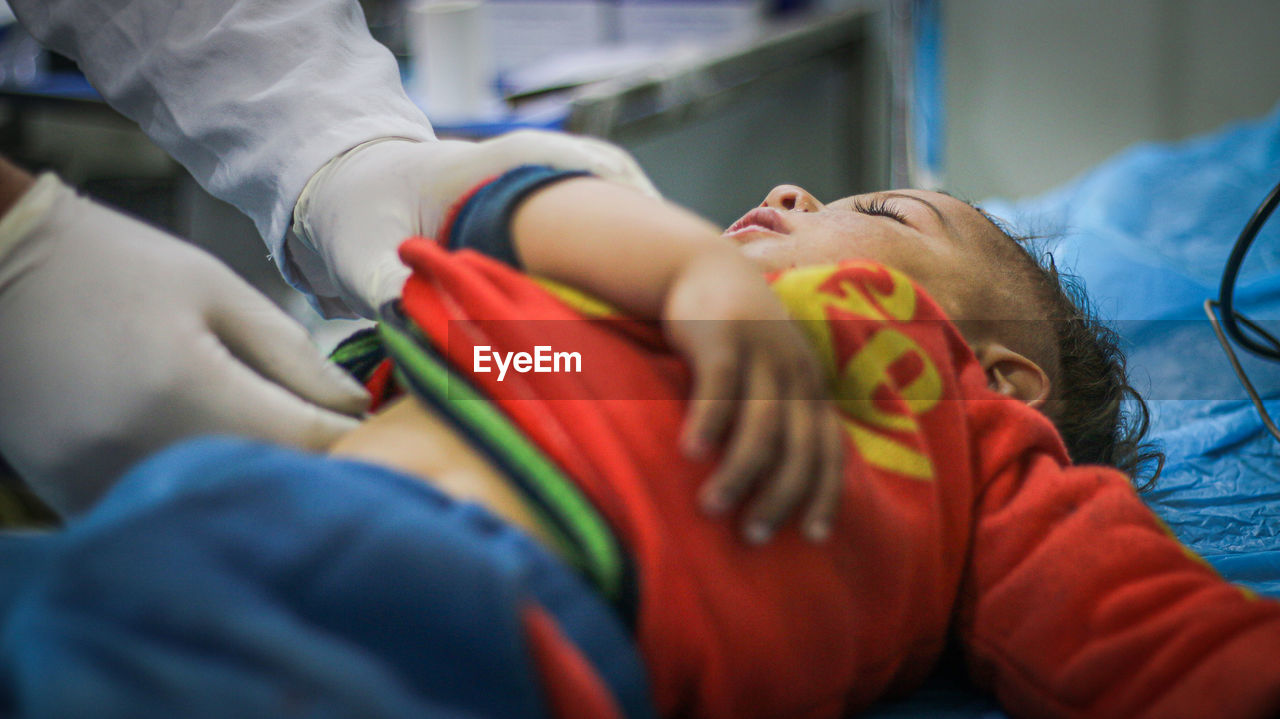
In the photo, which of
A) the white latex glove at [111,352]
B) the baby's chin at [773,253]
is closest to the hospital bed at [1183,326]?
the white latex glove at [111,352]

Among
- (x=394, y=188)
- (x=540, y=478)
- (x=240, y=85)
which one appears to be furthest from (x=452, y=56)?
(x=540, y=478)

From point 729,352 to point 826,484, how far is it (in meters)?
0.05

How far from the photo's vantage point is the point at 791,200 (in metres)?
0.50

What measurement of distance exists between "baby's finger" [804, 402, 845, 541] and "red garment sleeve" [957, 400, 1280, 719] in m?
0.14

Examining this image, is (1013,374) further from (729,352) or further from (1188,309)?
(1188,309)

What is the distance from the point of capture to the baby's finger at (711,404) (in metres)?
0.28

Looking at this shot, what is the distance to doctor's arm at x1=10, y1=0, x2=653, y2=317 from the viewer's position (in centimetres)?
55

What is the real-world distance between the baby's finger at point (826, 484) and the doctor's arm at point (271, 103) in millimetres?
307

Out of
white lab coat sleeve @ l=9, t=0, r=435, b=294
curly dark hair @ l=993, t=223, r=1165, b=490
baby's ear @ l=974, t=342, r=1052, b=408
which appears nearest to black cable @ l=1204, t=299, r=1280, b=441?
curly dark hair @ l=993, t=223, r=1165, b=490

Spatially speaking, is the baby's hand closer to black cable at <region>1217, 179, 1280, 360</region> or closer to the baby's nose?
the baby's nose

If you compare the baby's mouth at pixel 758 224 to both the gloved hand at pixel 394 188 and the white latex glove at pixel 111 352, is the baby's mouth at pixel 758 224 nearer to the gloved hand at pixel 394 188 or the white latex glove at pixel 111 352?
the gloved hand at pixel 394 188

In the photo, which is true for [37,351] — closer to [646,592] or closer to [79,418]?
[79,418]

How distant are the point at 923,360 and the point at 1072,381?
20cm

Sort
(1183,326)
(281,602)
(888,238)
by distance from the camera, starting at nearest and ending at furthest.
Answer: (281,602) → (888,238) → (1183,326)
